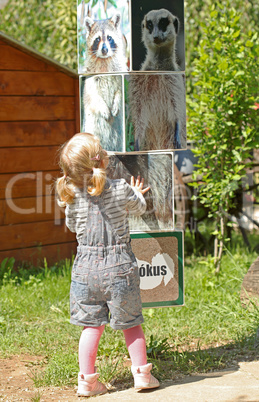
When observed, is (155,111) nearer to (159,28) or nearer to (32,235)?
(159,28)

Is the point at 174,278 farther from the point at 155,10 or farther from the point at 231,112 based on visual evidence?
the point at 231,112

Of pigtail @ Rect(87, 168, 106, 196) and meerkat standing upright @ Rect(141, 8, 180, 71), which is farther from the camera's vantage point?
meerkat standing upright @ Rect(141, 8, 180, 71)

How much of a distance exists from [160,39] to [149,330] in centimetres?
197

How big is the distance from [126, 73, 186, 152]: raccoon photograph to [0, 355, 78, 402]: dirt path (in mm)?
1397

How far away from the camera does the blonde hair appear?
9.45 ft

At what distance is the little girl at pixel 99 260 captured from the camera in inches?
116

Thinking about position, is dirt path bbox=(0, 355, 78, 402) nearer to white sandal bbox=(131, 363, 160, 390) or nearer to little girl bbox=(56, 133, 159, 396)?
little girl bbox=(56, 133, 159, 396)

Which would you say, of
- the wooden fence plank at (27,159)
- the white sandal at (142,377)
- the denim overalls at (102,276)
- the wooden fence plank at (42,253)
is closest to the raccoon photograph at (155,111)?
the denim overalls at (102,276)

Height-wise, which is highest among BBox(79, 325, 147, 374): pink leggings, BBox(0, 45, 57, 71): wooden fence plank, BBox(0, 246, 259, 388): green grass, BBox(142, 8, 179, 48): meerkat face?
BBox(0, 45, 57, 71): wooden fence plank

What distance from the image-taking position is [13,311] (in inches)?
176

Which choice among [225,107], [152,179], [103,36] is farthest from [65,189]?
[225,107]

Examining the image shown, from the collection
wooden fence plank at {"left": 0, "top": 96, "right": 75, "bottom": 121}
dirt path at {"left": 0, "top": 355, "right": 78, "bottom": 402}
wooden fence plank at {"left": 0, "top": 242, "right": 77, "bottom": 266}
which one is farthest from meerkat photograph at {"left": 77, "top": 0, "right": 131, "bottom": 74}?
wooden fence plank at {"left": 0, "top": 242, "right": 77, "bottom": 266}

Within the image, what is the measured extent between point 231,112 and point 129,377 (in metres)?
2.52

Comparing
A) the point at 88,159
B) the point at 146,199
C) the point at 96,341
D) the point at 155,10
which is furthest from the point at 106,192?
the point at 155,10
